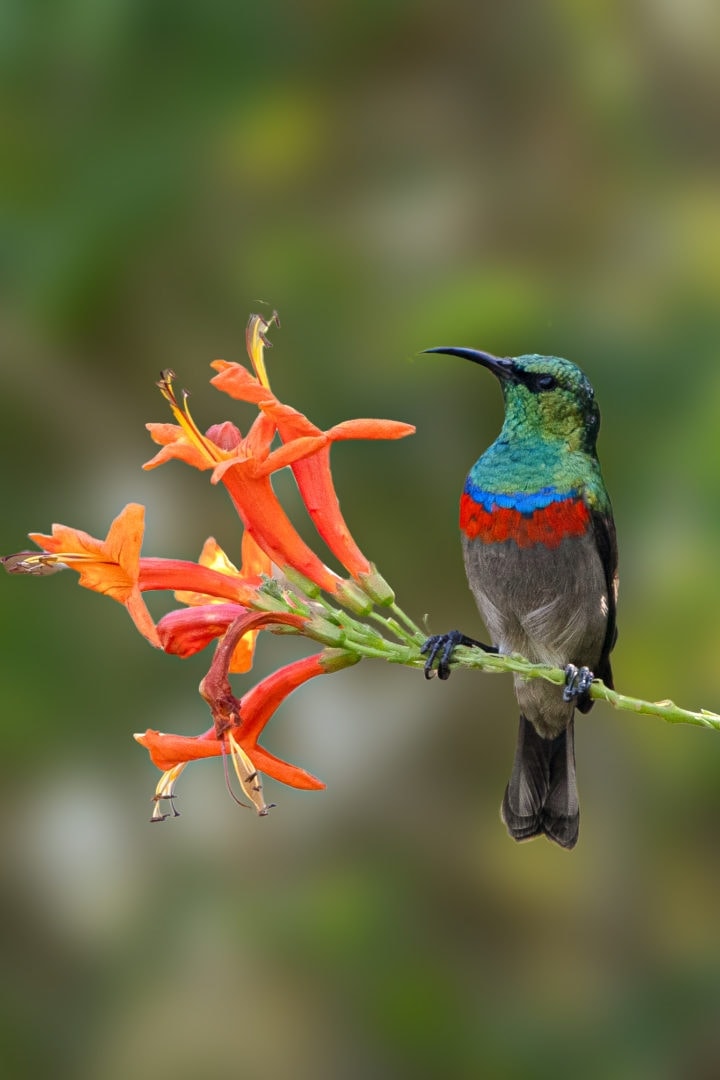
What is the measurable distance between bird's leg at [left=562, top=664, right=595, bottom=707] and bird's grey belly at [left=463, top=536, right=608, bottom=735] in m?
0.17

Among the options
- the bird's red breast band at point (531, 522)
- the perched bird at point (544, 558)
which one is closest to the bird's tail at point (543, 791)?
the perched bird at point (544, 558)

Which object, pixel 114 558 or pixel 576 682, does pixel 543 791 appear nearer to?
pixel 576 682

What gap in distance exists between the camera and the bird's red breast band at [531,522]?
3.60ft

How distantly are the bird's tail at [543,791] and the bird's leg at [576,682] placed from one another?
23cm

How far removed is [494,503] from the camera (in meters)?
1.10

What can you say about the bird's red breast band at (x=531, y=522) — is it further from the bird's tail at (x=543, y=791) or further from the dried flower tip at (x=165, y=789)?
the dried flower tip at (x=165, y=789)

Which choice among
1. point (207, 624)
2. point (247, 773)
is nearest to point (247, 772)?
point (247, 773)

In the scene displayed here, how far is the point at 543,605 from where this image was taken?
1160 mm

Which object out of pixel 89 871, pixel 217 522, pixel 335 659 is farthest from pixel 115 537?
pixel 89 871

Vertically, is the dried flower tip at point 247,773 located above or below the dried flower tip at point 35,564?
below

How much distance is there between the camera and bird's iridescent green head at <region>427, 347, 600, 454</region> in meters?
1.03

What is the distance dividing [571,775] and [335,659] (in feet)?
1.37

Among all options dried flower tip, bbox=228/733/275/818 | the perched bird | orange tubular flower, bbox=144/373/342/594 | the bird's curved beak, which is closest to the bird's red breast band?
the perched bird

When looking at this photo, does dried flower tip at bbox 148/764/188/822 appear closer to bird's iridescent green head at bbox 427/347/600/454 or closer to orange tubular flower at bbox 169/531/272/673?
orange tubular flower at bbox 169/531/272/673
